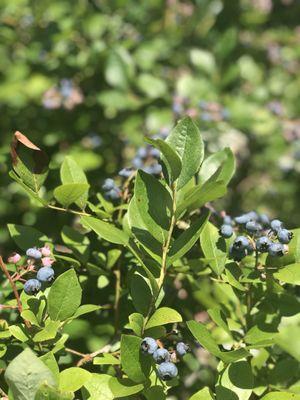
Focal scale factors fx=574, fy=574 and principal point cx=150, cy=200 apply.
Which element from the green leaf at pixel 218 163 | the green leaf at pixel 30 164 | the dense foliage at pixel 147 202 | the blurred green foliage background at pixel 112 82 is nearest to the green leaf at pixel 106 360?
the dense foliage at pixel 147 202

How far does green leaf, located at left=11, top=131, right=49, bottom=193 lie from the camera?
975mm

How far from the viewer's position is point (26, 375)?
764 mm

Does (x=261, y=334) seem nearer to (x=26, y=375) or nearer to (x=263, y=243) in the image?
(x=263, y=243)

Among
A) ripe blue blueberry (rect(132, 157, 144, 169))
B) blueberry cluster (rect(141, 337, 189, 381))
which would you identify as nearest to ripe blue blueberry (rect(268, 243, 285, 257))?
blueberry cluster (rect(141, 337, 189, 381))

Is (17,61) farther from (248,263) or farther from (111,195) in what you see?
(248,263)

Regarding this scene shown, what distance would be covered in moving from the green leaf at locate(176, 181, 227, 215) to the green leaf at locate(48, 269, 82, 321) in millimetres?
198

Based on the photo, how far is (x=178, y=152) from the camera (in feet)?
3.04

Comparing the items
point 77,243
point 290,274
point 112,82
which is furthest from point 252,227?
point 112,82

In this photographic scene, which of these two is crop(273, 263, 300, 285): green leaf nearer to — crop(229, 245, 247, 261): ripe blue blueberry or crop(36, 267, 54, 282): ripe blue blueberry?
Answer: crop(229, 245, 247, 261): ripe blue blueberry

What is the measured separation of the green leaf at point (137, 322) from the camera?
873 mm

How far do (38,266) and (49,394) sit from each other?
27 cm

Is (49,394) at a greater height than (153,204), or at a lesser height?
lesser

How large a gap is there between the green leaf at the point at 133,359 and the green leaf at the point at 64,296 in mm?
103

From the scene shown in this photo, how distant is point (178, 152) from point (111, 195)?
0.30 metres
